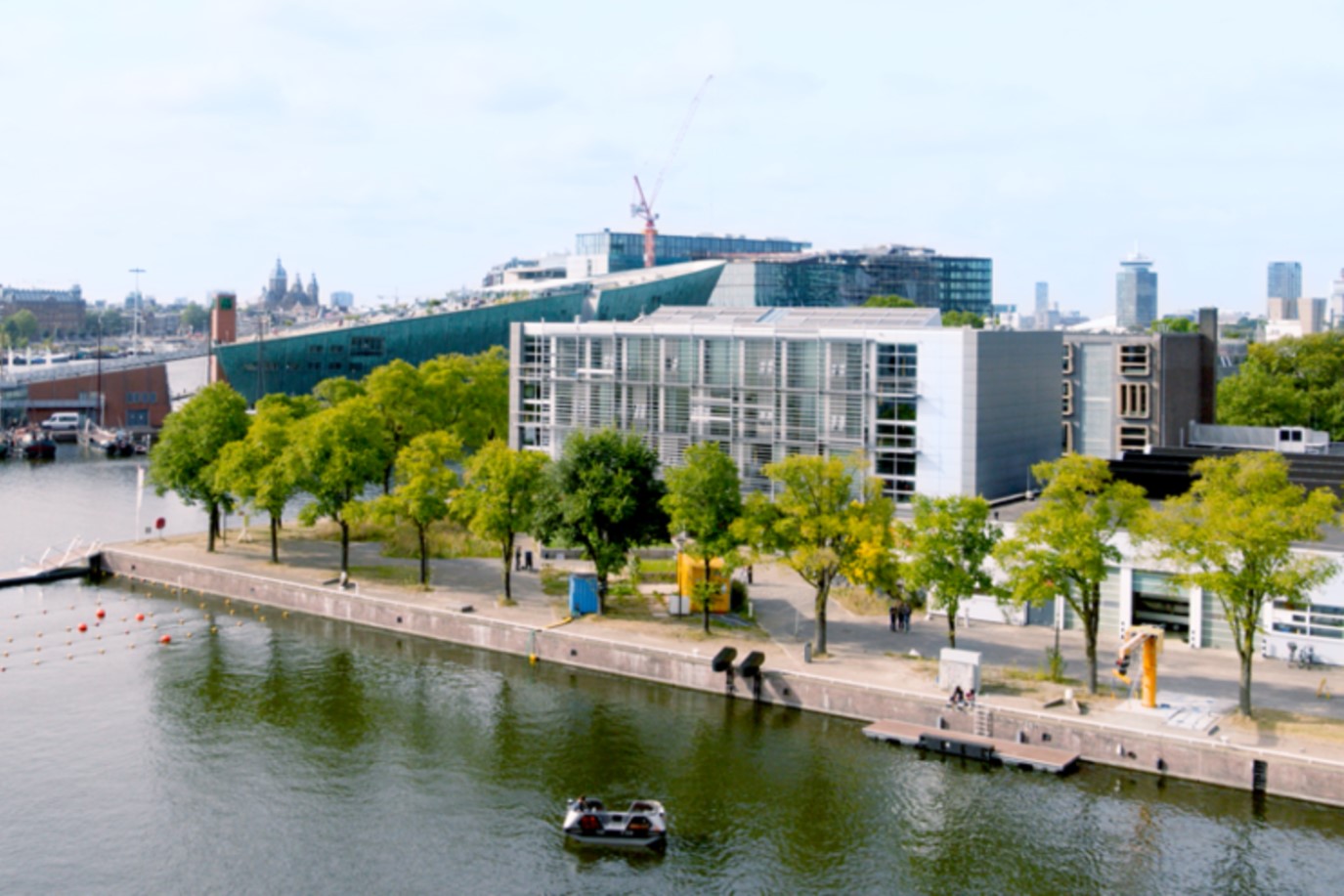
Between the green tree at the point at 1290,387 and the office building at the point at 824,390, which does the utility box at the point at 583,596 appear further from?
the green tree at the point at 1290,387

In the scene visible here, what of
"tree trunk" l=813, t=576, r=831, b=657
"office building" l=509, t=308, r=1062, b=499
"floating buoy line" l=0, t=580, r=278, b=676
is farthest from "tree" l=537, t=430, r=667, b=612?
"floating buoy line" l=0, t=580, r=278, b=676

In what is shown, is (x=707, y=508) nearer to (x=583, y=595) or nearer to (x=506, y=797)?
(x=583, y=595)

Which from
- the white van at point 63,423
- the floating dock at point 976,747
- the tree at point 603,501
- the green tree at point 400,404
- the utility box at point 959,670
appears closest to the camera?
the floating dock at point 976,747

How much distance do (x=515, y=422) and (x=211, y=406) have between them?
49.0ft

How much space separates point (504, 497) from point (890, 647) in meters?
15.6

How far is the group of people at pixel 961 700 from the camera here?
37.8 meters

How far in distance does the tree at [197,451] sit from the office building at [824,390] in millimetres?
15523

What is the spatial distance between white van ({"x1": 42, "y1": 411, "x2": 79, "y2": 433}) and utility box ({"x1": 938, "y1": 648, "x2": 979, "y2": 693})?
366 ft

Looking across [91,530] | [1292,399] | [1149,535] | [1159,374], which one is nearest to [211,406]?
[91,530]

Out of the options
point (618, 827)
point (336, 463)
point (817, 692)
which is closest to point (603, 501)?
point (817, 692)

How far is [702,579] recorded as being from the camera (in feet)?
159

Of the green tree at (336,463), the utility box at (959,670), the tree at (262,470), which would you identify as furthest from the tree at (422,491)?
the utility box at (959,670)

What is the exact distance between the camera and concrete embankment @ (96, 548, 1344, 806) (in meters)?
33.8

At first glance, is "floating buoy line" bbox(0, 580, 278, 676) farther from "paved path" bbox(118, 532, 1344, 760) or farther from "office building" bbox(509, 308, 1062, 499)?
"office building" bbox(509, 308, 1062, 499)
